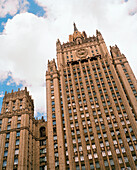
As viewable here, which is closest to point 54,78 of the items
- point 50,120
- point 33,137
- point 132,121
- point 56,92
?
point 56,92

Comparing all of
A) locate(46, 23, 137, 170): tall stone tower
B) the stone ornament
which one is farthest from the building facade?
the stone ornament

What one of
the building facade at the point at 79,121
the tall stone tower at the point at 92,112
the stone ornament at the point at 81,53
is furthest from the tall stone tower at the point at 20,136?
the stone ornament at the point at 81,53

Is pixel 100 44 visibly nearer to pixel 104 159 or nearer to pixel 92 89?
pixel 92 89

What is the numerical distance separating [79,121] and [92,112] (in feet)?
17.3

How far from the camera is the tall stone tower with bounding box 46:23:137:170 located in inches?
1927

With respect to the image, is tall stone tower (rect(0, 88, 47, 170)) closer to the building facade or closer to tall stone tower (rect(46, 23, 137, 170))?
the building facade

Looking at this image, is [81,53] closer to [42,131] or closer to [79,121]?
[79,121]

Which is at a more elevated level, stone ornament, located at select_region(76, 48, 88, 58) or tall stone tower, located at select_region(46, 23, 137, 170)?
stone ornament, located at select_region(76, 48, 88, 58)

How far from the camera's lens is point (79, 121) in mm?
56344

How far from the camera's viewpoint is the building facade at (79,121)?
49125mm

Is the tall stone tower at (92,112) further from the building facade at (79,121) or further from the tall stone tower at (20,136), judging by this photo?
the tall stone tower at (20,136)

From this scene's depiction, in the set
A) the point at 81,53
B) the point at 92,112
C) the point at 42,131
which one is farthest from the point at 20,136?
the point at 81,53

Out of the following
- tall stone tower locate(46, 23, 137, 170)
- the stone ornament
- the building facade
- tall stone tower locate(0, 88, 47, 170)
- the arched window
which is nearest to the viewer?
tall stone tower locate(46, 23, 137, 170)

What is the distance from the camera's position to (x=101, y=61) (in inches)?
2832
